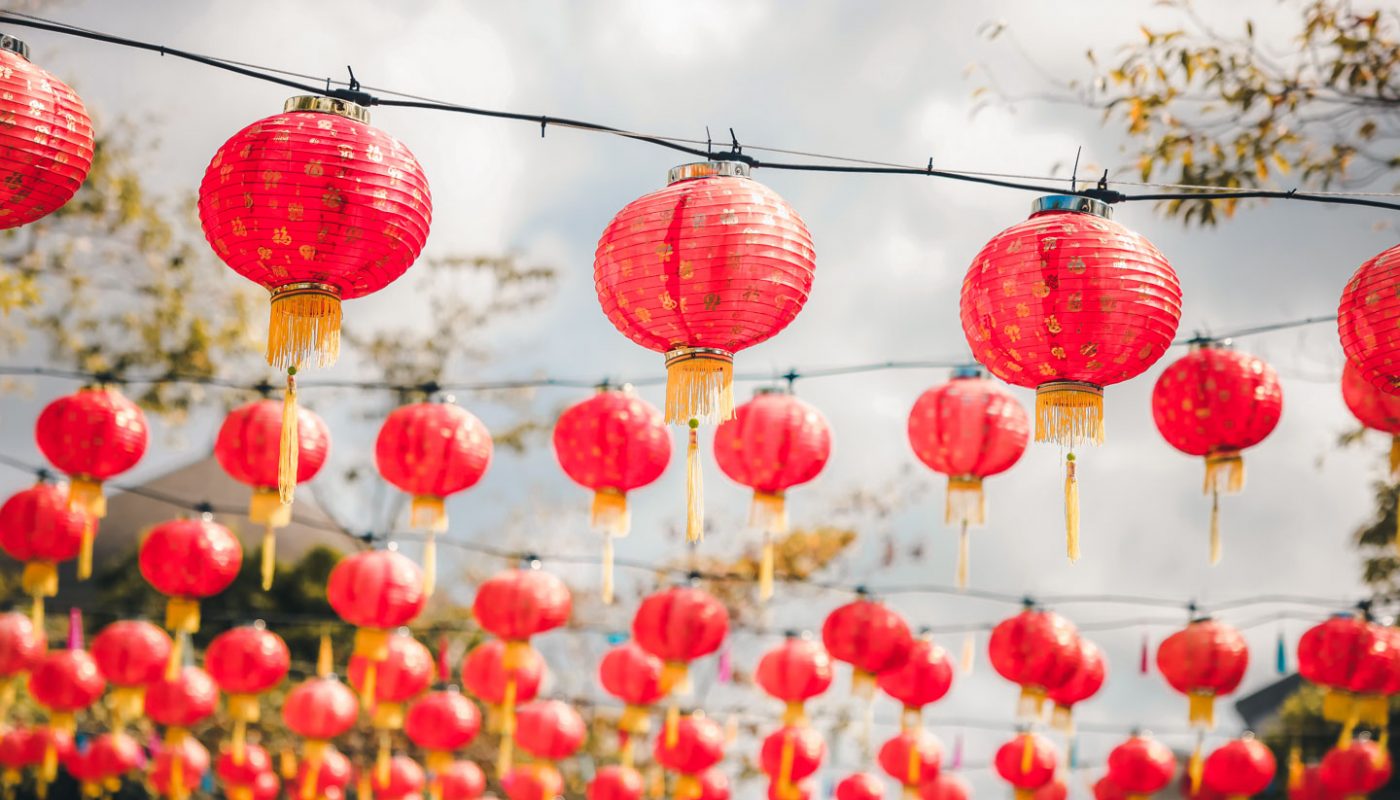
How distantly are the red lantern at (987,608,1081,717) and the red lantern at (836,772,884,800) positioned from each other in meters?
2.93

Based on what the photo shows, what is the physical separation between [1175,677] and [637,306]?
454cm

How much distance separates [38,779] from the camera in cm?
1207

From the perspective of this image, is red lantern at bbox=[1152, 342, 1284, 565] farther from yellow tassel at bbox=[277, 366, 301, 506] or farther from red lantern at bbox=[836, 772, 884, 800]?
red lantern at bbox=[836, 772, 884, 800]

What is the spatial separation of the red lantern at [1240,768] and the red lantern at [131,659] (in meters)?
6.13

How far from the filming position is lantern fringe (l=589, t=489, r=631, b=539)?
5.27 metres

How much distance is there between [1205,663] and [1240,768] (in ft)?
7.58

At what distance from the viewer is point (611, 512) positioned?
531cm

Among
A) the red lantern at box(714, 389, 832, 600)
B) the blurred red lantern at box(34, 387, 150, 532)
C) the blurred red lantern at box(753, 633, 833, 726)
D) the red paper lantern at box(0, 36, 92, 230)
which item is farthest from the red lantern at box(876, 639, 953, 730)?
the red paper lantern at box(0, 36, 92, 230)

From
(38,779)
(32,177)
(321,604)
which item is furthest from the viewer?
(321,604)

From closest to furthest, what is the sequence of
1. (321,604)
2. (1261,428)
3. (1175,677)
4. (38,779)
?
(1261,428), (1175,677), (38,779), (321,604)

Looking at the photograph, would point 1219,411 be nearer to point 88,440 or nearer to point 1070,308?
point 1070,308

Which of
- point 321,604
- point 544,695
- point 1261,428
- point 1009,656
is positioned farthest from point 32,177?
point 321,604

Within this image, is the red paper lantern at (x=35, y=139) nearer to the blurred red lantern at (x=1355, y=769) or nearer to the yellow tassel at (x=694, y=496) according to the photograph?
the yellow tassel at (x=694, y=496)

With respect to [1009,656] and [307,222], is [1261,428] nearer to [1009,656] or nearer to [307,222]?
[1009,656]
